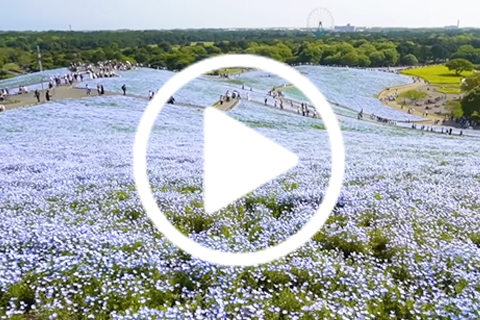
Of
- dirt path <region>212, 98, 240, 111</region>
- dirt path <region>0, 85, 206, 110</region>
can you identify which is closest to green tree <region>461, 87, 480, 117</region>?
dirt path <region>212, 98, 240, 111</region>

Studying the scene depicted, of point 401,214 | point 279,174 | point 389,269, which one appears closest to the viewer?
point 389,269

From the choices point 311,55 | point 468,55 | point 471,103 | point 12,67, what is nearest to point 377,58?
point 311,55

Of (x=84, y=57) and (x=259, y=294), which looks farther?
(x=84, y=57)

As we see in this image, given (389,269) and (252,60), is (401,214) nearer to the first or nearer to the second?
(389,269)

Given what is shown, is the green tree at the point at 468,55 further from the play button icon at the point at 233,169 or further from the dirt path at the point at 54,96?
the play button icon at the point at 233,169

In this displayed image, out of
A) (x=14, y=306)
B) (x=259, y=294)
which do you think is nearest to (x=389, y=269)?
(x=259, y=294)

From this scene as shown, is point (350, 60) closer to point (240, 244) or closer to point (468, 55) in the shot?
point (468, 55)

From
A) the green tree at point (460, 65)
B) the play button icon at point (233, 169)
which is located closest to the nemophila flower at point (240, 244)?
the play button icon at point (233, 169)
